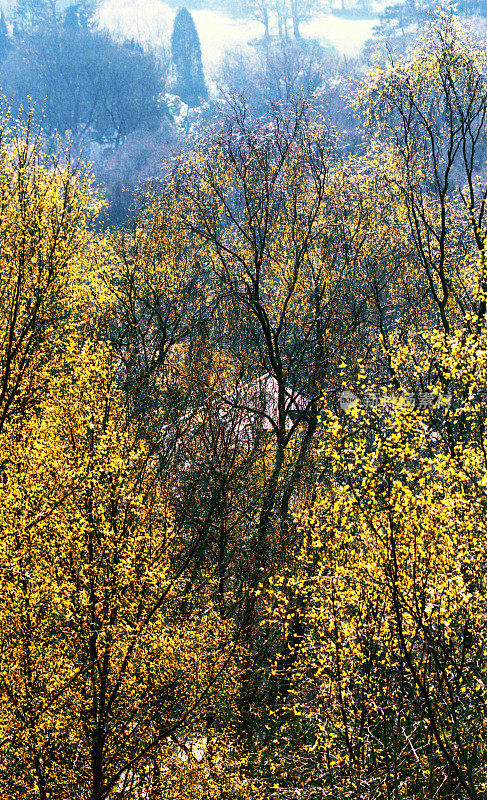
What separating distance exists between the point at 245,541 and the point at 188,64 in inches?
3721

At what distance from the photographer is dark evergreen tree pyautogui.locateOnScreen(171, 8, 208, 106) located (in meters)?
92.6

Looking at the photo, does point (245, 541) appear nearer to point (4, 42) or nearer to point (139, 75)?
point (139, 75)

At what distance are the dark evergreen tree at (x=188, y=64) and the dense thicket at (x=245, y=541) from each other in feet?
262

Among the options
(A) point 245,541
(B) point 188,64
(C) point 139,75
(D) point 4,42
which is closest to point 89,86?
(C) point 139,75

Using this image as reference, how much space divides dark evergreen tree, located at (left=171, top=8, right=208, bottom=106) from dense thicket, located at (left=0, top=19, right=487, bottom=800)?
7983cm

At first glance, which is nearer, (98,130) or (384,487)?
(384,487)

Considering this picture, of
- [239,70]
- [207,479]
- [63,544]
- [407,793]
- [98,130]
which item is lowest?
[407,793]

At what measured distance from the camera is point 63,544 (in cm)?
1203

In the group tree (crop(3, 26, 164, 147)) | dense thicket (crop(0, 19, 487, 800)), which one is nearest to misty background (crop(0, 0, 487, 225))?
tree (crop(3, 26, 164, 147))

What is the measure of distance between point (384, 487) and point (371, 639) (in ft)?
8.81

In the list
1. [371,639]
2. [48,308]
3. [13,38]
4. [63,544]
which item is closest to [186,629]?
[63,544]

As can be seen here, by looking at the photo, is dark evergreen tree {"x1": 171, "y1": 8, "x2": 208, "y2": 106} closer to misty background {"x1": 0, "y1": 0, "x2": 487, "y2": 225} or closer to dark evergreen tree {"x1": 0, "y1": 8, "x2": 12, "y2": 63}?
misty background {"x1": 0, "y1": 0, "x2": 487, "y2": 225}

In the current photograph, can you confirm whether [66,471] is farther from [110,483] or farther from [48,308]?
[48,308]

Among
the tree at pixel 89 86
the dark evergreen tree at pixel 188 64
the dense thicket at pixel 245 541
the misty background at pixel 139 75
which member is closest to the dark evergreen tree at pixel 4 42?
the misty background at pixel 139 75
